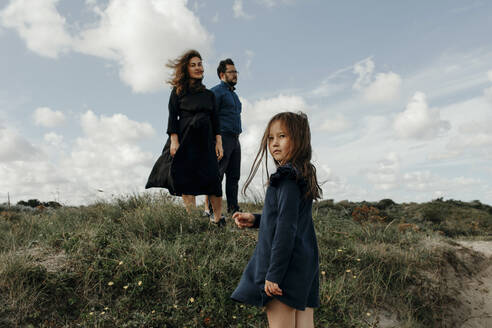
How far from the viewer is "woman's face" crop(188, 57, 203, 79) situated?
559cm

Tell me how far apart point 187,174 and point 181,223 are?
705 millimetres

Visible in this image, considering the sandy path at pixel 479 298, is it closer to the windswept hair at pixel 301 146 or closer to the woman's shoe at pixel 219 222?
the woman's shoe at pixel 219 222

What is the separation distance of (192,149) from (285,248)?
3.60 m

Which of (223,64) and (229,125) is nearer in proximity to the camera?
(229,125)

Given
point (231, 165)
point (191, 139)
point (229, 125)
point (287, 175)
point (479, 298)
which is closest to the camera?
point (287, 175)

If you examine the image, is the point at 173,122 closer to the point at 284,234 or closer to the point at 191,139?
the point at 191,139

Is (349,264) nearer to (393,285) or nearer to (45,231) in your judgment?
(393,285)

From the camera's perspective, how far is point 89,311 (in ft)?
12.6

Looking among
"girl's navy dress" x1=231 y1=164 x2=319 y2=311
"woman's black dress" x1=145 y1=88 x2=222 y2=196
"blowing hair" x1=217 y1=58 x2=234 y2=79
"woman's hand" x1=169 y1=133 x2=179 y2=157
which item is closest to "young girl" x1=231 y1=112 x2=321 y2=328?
"girl's navy dress" x1=231 y1=164 x2=319 y2=311

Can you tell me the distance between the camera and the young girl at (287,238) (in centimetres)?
210

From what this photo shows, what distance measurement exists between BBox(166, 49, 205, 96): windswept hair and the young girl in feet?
11.3

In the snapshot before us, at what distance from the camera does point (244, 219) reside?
246 cm

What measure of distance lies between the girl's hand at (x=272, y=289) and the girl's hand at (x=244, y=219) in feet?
1.53

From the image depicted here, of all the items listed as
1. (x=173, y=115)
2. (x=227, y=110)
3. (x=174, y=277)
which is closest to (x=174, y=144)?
(x=173, y=115)
